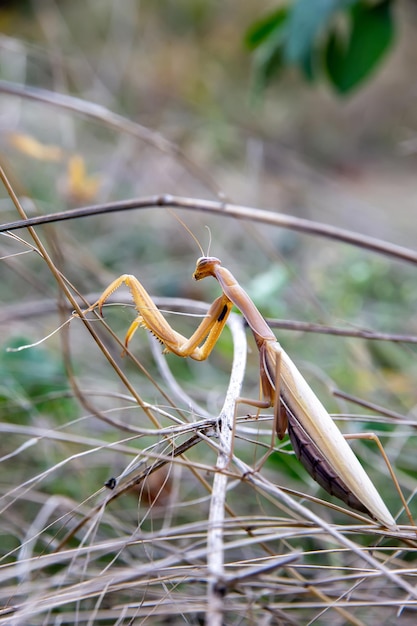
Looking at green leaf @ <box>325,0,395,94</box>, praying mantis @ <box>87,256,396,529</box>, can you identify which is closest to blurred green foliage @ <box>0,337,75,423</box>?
praying mantis @ <box>87,256,396,529</box>

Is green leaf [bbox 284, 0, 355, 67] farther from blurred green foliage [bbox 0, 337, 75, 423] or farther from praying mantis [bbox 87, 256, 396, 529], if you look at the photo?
blurred green foliage [bbox 0, 337, 75, 423]

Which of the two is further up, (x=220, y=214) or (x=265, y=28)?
(x=265, y=28)

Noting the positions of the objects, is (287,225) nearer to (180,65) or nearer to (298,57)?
(298,57)

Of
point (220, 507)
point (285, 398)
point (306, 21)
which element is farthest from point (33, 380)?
point (306, 21)

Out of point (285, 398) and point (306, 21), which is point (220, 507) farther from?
point (306, 21)

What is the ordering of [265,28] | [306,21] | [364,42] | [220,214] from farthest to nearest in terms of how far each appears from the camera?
[265,28], [364,42], [306,21], [220,214]

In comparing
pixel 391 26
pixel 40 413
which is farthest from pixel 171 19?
pixel 40 413
